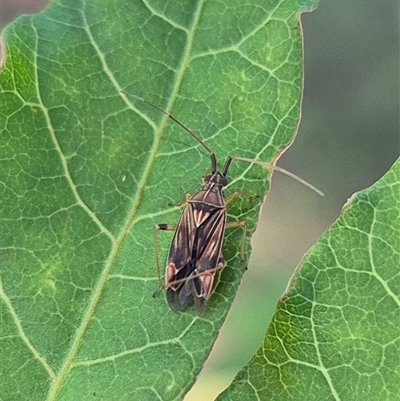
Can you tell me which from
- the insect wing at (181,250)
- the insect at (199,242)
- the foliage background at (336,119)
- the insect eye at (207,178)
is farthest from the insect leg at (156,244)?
the foliage background at (336,119)

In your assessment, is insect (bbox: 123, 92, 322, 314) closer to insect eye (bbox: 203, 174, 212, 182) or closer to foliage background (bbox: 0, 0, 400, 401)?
insect eye (bbox: 203, 174, 212, 182)

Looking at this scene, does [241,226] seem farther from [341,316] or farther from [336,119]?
[336,119]

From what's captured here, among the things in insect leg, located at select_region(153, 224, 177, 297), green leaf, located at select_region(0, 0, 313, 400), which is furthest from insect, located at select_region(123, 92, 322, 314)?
green leaf, located at select_region(0, 0, 313, 400)

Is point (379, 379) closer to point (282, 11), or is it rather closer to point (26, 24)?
point (282, 11)

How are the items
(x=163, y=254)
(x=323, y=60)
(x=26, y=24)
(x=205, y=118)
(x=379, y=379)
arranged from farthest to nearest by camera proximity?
1. (x=323, y=60)
2. (x=163, y=254)
3. (x=205, y=118)
4. (x=26, y=24)
5. (x=379, y=379)

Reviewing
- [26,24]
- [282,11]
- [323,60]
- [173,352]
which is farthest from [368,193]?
[323,60]

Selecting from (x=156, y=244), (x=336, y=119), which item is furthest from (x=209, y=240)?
(x=336, y=119)
